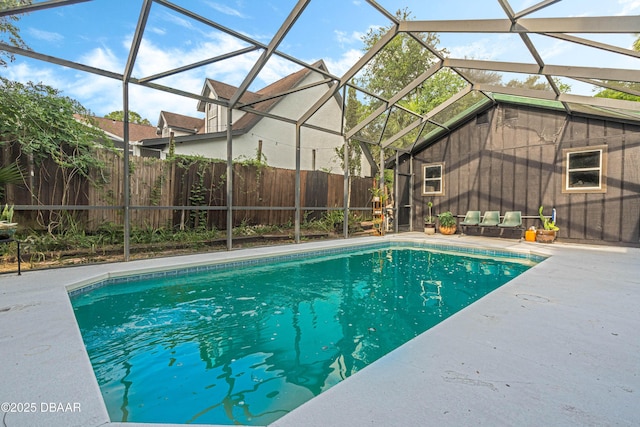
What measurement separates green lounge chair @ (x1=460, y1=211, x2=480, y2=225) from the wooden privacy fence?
4083 millimetres

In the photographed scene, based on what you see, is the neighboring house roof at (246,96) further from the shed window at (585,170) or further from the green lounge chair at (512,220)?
the shed window at (585,170)

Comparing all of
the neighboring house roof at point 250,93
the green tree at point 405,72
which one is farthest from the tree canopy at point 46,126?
the green tree at point 405,72

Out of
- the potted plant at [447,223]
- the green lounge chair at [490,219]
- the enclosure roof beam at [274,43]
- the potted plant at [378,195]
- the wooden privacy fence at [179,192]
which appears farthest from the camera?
the potted plant at [378,195]

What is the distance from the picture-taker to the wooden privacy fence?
541 centimetres

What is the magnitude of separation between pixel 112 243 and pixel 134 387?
4.60 m

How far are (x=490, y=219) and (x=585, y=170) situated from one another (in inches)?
96.5

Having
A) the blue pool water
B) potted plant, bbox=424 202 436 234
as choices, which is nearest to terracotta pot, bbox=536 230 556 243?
potted plant, bbox=424 202 436 234

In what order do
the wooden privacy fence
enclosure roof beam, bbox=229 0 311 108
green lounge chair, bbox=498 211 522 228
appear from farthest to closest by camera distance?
green lounge chair, bbox=498 211 522 228 → the wooden privacy fence → enclosure roof beam, bbox=229 0 311 108

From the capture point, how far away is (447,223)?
991 cm

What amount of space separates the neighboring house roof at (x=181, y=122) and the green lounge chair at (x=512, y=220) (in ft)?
42.3

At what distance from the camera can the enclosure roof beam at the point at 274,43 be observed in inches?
194

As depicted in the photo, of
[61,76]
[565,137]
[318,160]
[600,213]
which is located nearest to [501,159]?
[565,137]

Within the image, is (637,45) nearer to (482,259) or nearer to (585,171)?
(585,171)

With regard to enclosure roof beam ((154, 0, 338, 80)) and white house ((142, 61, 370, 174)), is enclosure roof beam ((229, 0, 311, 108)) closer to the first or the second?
enclosure roof beam ((154, 0, 338, 80))
